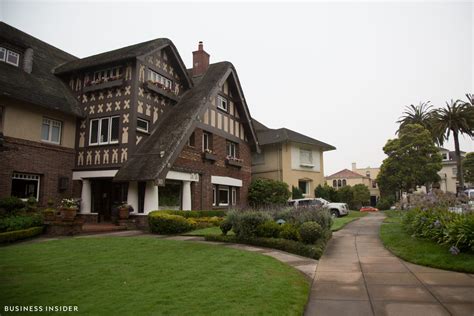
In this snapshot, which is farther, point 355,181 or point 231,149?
point 355,181

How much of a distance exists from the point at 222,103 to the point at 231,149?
3502 mm

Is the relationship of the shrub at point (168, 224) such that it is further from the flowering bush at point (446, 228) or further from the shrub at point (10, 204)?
the flowering bush at point (446, 228)

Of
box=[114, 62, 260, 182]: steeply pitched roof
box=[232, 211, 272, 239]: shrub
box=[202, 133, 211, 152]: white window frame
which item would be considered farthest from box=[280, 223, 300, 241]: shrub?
box=[202, 133, 211, 152]: white window frame

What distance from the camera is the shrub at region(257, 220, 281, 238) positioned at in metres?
11.5

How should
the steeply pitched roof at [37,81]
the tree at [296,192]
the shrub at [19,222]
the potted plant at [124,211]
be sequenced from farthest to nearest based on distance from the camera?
the tree at [296,192] → the potted plant at [124,211] → the steeply pitched roof at [37,81] → the shrub at [19,222]

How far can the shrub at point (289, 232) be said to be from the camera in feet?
35.9

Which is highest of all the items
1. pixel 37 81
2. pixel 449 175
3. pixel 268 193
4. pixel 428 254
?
pixel 37 81

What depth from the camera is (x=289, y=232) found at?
1107cm

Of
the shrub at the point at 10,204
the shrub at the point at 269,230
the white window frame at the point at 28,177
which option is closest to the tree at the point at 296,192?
the shrub at the point at 269,230

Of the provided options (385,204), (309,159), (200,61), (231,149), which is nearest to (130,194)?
(231,149)

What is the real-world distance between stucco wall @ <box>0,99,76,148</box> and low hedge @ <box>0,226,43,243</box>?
5.08 meters

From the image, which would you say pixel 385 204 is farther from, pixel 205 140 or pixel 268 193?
pixel 205 140

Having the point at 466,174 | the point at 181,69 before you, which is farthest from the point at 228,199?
the point at 466,174

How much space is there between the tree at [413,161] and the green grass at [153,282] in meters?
28.4
